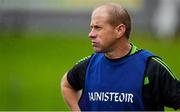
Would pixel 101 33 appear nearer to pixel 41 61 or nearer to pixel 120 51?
pixel 120 51

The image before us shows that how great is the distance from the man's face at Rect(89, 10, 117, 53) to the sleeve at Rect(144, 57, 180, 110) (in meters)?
0.35

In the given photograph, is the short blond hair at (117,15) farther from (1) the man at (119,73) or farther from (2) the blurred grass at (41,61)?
(2) the blurred grass at (41,61)

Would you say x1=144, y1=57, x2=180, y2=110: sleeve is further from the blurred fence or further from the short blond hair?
the blurred fence

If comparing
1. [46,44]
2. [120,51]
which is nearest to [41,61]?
[46,44]

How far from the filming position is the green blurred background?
15141 millimetres

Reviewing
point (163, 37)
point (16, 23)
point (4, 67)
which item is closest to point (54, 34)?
point (16, 23)

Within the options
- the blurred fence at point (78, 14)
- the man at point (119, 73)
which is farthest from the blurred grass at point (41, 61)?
the man at point (119, 73)

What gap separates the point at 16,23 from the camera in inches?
891

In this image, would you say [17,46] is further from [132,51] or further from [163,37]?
[132,51]

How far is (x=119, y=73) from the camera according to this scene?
6676mm

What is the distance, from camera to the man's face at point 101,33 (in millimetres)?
6637

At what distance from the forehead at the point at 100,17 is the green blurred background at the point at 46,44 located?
694 cm

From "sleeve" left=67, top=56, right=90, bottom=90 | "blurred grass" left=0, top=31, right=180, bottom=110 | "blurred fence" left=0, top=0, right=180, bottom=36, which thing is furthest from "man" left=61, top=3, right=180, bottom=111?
"blurred fence" left=0, top=0, right=180, bottom=36

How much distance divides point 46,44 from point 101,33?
47.4ft
